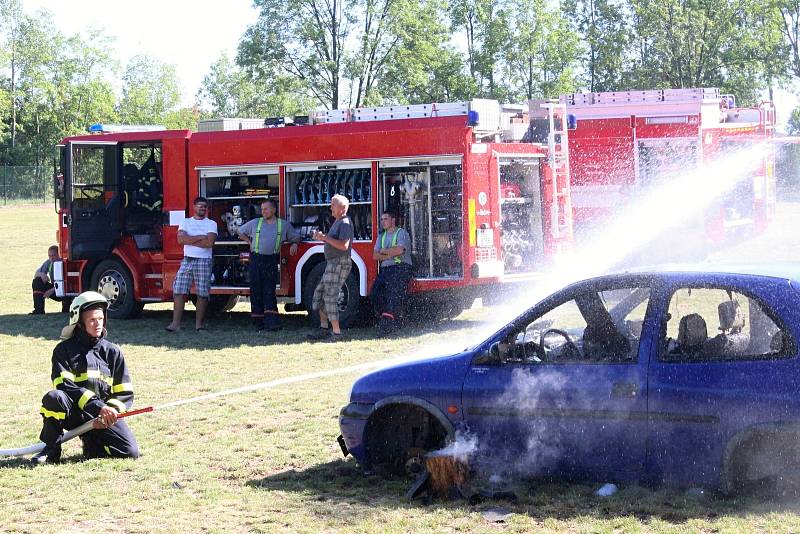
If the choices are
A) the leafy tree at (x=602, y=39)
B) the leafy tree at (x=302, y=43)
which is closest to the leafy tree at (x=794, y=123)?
the leafy tree at (x=602, y=39)

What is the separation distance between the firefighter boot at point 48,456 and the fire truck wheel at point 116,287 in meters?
8.42

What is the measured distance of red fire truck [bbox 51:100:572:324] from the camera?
44.2 feet

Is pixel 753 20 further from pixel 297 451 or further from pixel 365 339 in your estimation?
pixel 297 451

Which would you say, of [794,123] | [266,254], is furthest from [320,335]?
[794,123]

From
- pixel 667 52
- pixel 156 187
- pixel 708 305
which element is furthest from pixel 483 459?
pixel 667 52

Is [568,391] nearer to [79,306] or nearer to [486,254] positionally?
[79,306]

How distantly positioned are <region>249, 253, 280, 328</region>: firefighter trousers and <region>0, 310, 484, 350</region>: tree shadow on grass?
0.75 ft

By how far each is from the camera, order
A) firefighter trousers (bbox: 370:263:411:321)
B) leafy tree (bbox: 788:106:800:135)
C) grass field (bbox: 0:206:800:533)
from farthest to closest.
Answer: leafy tree (bbox: 788:106:800:135) < firefighter trousers (bbox: 370:263:411:321) < grass field (bbox: 0:206:800:533)

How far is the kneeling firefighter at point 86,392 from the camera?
7.43 metres

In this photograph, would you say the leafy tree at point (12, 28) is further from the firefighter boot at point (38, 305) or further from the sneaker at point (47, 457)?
the sneaker at point (47, 457)

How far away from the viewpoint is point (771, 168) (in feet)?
63.3

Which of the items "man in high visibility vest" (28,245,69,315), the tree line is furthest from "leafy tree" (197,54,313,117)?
"man in high visibility vest" (28,245,69,315)

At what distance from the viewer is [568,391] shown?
237 inches

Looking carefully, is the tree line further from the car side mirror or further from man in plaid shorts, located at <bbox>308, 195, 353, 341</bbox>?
the car side mirror
